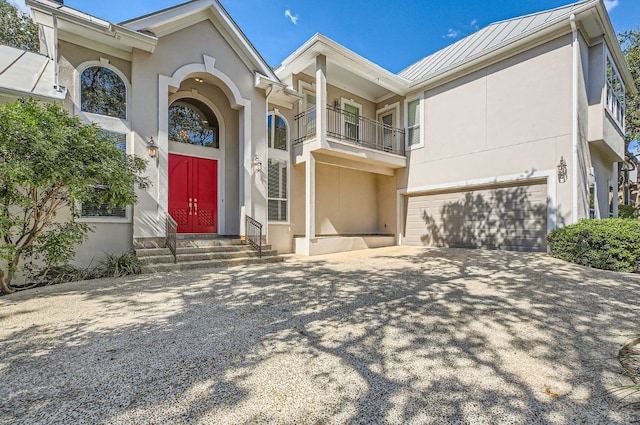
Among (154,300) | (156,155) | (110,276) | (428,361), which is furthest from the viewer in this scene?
(156,155)

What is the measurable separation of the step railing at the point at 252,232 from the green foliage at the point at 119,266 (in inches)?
112

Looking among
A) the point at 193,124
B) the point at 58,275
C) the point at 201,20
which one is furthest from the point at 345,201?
the point at 58,275

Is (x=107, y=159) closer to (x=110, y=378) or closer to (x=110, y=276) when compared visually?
(x=110, y=276)

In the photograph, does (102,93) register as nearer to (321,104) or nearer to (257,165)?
(257,165)

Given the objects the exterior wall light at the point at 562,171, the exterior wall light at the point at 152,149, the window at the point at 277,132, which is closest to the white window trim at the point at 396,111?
the window at the point at 277,132

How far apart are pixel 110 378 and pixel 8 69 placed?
8.32m

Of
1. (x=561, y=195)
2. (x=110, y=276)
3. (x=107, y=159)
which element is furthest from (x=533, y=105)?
(x=110, y=276)

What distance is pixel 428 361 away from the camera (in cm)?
279

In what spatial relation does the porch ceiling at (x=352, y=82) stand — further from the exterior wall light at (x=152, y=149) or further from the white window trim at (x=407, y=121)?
the exterior wall light at (x=152, y=149)

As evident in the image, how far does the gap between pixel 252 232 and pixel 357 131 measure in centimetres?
647

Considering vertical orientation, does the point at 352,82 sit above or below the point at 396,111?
above

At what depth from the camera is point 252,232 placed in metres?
8.95

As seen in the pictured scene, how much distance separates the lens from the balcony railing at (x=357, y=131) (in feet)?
36.1

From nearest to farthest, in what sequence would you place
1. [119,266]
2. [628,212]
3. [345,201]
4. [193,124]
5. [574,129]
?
[119,266] → [574,129] → [193,124] → [345,201] → [628,212]
